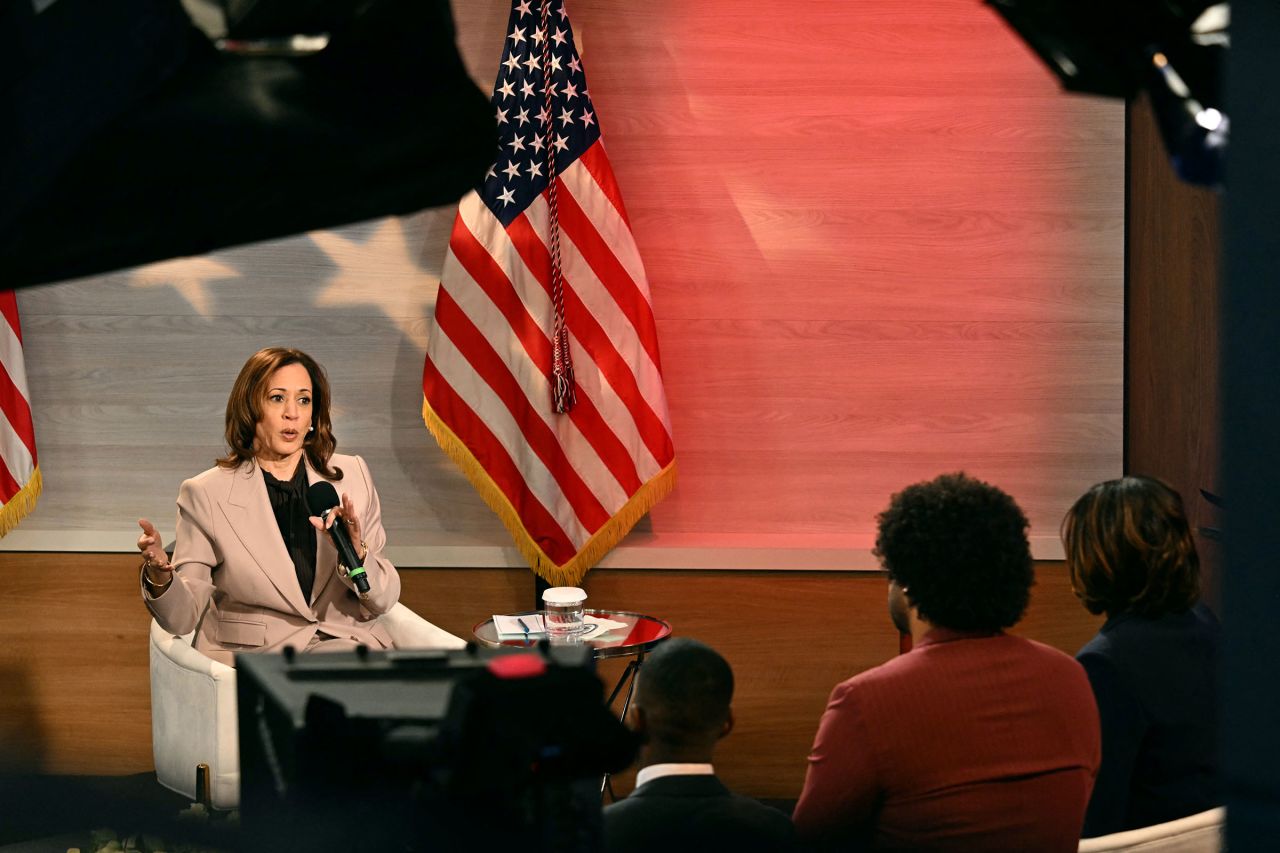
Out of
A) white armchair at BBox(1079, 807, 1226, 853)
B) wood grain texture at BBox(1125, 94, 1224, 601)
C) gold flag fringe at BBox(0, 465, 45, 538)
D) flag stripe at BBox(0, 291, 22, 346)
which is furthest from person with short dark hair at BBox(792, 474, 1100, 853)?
flag stripe at BBox(0, 291, 22, 346)

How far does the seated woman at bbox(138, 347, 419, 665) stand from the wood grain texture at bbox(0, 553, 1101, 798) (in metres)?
0.73

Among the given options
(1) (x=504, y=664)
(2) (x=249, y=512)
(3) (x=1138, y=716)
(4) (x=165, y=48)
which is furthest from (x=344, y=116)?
(2) (x=249, y=512)

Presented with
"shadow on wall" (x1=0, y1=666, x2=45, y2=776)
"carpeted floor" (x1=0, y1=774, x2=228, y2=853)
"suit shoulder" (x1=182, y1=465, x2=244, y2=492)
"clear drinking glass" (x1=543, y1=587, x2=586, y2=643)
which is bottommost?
"shadow on wall" (x1=0, y1=666, x2=45, y2=776)

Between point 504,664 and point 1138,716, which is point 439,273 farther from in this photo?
point 504,664

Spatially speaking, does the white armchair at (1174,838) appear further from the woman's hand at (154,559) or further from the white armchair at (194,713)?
the woman's hand at (154,559)

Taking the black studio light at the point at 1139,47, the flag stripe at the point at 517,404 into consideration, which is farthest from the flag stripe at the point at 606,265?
the black studio light at the point at 1139,47

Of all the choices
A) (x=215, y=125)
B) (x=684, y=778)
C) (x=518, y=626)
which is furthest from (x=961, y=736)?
(x=518, y=626)

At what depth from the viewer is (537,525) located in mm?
4211

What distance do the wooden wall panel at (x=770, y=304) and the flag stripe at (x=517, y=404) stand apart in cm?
24

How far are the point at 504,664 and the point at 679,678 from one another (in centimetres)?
64

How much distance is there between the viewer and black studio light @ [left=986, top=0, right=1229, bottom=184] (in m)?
1.39

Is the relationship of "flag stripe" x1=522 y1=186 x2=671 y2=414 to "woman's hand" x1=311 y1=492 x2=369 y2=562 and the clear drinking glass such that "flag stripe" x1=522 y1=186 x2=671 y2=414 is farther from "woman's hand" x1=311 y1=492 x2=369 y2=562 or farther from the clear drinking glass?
"woman's hand" x1=311 y1=492 x2=369 y2=562

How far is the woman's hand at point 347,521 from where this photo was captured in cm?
325

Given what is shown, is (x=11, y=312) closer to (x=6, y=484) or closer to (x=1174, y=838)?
(x=6, y=484)
